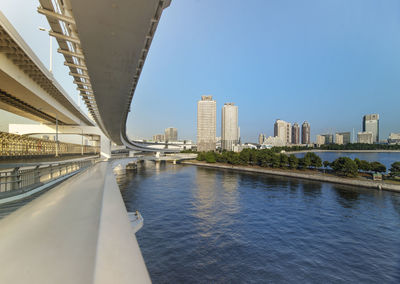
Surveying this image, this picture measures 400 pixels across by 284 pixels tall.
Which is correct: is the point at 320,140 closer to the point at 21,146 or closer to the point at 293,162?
the point at 293,162

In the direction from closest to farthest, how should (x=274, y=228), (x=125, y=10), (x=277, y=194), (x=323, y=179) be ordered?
(x=125, y=10) → (x=274, y=228) → (x=277, y=194) → (x=323, y=179)

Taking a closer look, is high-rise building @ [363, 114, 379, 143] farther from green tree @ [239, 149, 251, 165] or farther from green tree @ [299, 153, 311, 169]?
green tree @ [299, 153, 311, 169]

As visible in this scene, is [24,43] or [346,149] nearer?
[24,43]

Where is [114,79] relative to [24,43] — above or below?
below

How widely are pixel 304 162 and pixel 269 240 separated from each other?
3168cm

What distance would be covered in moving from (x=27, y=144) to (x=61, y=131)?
41.1 ft

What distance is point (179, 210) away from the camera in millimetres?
16609

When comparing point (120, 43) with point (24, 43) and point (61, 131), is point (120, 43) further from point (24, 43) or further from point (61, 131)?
point (61, 131)

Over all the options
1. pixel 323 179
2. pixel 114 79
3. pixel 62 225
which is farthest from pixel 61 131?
pixel 323 179

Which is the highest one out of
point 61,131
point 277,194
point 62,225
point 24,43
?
point 24,43

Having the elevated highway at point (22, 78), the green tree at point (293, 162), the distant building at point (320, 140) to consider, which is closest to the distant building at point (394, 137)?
the distant building at point (320, 140)

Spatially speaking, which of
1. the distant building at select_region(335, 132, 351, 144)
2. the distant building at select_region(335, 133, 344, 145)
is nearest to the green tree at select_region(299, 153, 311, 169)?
the distant building at select_region(335, 133, 344, 145)

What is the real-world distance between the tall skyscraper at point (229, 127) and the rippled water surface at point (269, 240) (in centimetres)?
10712

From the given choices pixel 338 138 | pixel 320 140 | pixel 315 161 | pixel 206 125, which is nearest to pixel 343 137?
pixel 338 138
